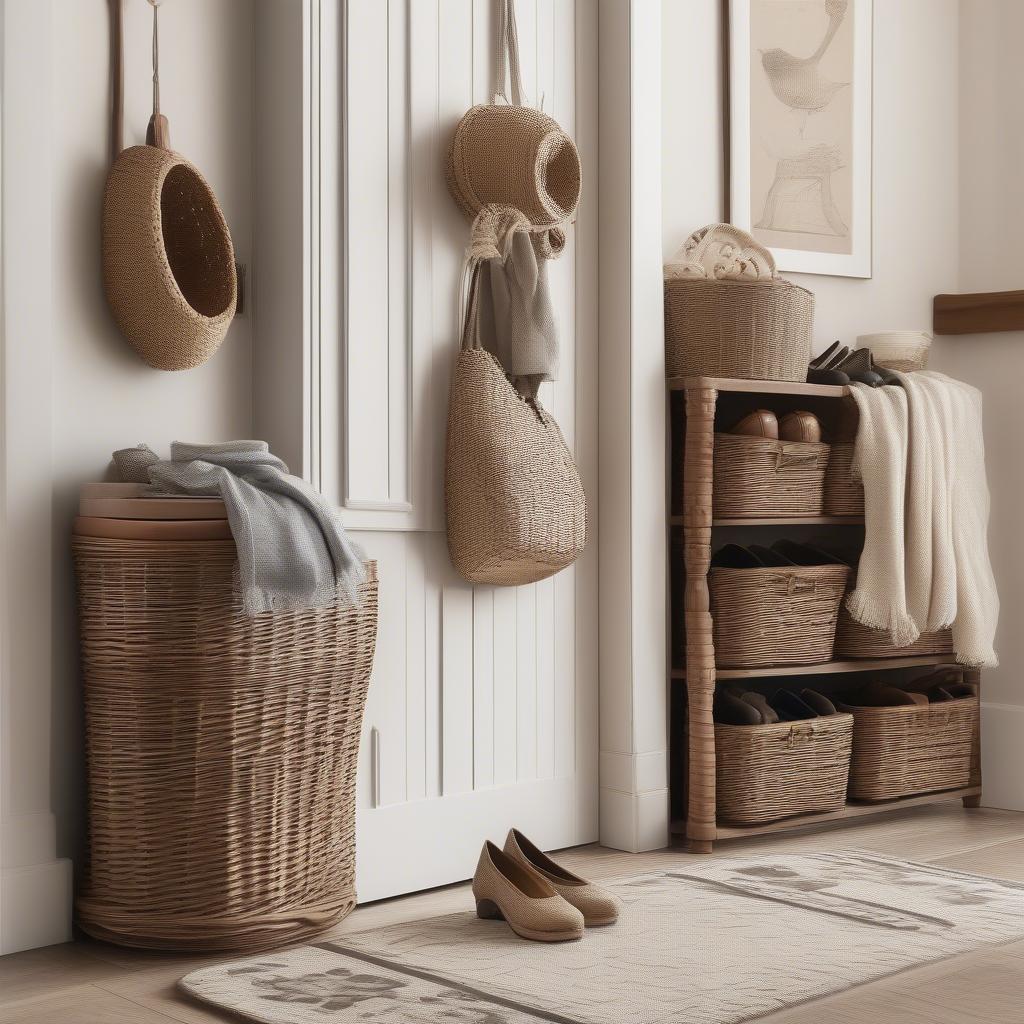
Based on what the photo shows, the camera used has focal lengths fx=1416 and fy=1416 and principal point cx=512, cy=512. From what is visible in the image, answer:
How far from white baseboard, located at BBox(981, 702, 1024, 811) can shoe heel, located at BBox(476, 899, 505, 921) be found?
1.62m

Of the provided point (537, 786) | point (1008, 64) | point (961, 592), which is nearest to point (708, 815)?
point (537, 786)

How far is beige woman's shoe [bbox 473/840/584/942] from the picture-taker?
6.86ft

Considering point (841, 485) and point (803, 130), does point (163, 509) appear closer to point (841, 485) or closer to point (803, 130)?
point (841, 485)

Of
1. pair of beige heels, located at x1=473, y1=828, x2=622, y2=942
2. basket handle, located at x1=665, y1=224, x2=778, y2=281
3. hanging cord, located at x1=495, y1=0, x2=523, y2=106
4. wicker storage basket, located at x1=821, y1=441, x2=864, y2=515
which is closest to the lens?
pair of beige heels, located at x1=473, y1=828, x2=622, y2=942

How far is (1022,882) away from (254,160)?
6.15 feet

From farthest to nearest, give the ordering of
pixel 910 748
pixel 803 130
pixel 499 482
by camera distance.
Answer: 1. pixel 803 130
2. pixel 910 748
3. pixel 499 482

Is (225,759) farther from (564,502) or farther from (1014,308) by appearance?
(1014,308)

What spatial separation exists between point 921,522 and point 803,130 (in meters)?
0.99

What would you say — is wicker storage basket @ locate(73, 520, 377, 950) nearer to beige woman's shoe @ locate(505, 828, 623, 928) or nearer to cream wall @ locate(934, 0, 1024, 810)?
beige woman's shoe @ locate(505, 828, 623, 928)

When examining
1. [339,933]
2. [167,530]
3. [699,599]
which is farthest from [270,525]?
[699,599]

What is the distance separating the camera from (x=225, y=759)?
2.05 m

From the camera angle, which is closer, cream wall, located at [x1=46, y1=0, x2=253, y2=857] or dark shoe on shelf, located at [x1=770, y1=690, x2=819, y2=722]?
cream wall, located at [x1=46, y1=0, x2=253, y2=857]

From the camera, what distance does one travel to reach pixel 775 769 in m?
2.86

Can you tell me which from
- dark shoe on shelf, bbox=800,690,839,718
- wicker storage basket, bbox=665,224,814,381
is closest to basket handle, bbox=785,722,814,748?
dark shoe on shelf, bbox=800,690,839,718
